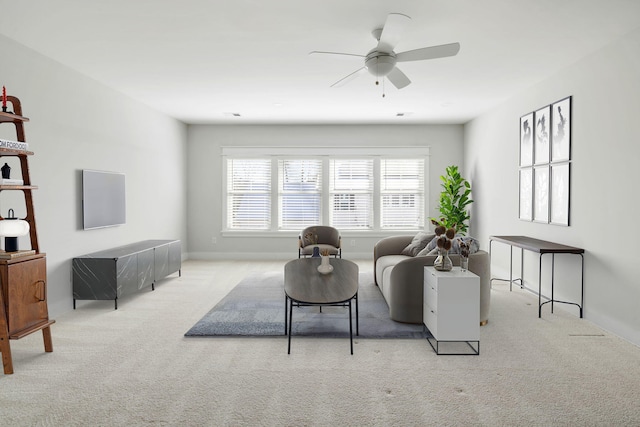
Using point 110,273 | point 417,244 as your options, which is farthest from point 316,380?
point 110,273

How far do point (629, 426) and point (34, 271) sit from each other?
410 centimetres

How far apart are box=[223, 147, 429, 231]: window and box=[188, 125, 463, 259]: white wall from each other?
0.22 m

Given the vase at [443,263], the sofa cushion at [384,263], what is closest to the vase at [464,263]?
the vase at [443,263]

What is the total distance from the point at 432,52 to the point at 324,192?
5.07 metres

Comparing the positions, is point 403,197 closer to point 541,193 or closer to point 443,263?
point 541,193

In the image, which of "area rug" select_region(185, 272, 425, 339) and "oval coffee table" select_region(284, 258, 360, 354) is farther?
"area rug" select_region(185, 272, 425, 339)

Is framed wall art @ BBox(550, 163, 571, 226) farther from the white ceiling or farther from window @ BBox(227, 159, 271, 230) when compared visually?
window @ BBox(227, 159, 271, 230)

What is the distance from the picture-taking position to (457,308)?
3287 mm

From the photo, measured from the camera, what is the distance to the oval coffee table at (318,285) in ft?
10.5

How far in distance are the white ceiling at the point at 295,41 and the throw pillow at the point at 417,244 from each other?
1933 mm

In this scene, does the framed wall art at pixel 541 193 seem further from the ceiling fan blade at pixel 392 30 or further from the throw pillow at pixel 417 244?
the ceiling fan blade at pixel 392 30

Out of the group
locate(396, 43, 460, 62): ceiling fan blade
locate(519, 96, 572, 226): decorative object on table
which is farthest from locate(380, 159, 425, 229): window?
locate(396, 43, 460, 62): ceiling fan blade

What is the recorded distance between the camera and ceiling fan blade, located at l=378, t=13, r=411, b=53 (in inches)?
111

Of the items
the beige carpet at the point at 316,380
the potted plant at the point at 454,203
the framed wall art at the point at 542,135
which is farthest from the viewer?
the potted plant at the point at 454,203
